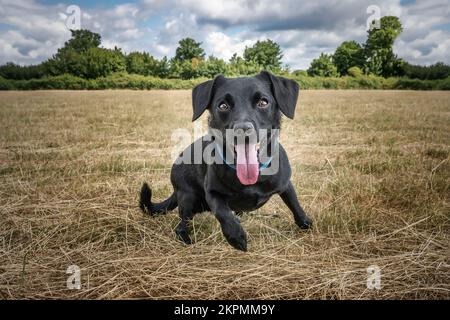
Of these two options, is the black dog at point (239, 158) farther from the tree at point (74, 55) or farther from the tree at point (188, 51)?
the tree at point (188, 51)

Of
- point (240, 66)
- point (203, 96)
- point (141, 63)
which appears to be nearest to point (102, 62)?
point (141, 63)

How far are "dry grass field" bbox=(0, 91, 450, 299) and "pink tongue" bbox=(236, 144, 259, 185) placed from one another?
1.94ft

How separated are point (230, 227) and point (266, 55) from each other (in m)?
23.9

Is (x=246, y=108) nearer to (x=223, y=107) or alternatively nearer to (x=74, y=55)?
(x=223, y=107)

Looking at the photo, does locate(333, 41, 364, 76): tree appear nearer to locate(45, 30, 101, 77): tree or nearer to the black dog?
locate(45, 30, 101, 77): tree

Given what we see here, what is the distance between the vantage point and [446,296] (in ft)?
7.20

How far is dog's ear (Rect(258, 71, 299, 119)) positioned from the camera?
9.98 ft

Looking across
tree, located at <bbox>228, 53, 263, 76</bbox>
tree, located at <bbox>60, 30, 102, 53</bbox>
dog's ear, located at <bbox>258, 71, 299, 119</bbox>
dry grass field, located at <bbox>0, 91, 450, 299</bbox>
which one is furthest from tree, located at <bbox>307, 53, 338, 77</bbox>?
dog's ear, located at <bbox>258, 71, 299, 119</bbox>

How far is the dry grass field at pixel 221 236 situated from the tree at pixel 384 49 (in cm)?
2033

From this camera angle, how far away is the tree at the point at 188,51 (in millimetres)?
27284
